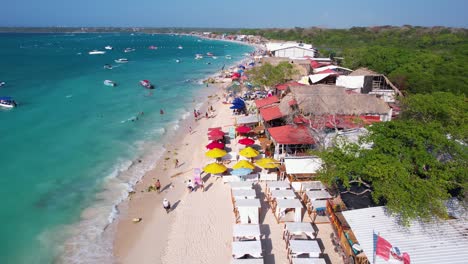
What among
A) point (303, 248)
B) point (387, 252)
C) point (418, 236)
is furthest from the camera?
point (303, 248)

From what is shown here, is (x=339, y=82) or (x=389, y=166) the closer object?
(x=389, y=166)

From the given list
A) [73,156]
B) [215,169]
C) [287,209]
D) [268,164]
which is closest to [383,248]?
[287,209]

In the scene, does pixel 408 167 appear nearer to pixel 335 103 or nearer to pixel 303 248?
pixel 303 248

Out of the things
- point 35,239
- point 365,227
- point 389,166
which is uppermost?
point 389,166

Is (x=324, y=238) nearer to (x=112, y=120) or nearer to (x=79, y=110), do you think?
(x=112, y=120)

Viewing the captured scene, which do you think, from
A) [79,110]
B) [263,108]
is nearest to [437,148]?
[263,108]

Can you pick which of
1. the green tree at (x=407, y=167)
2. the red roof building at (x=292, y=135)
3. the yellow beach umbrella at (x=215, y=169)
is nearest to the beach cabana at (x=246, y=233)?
the green tree at (x=407, y=167)

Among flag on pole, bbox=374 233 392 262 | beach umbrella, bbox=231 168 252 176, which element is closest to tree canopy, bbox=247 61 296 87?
beach umbrella, bbox=231 168 252 176

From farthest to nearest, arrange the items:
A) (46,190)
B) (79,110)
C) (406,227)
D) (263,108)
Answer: (79,110), (263,108), (46,190), (406,227)
